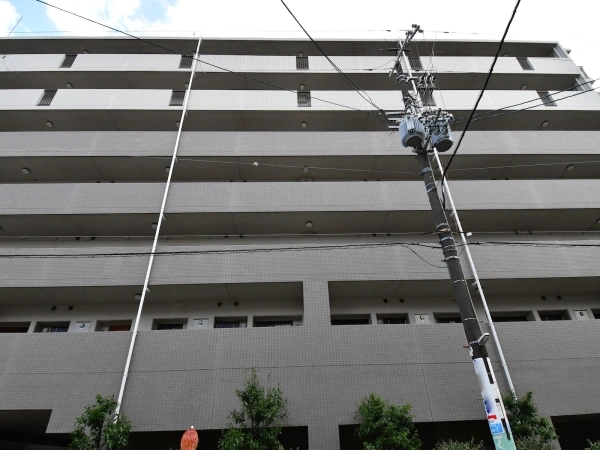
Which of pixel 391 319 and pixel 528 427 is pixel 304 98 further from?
pixel 528 427

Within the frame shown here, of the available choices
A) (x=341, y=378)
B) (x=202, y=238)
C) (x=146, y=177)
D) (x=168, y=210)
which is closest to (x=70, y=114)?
(x=146, y=177)

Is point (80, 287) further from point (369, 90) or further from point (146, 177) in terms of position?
point (369, 90)

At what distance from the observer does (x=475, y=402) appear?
10062 millimetres

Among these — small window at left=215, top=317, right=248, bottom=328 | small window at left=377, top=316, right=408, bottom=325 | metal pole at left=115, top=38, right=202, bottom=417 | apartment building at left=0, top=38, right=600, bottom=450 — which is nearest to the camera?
metal pole at left=115, top=38, right=202, bottom=417

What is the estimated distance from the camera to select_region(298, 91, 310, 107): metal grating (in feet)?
55.8

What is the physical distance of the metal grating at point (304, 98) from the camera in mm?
17016

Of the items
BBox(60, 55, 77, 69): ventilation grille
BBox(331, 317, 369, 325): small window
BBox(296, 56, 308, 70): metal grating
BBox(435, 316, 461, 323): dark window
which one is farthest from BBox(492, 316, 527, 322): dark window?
BBox(60, 55, 77, 69): ventilation grille

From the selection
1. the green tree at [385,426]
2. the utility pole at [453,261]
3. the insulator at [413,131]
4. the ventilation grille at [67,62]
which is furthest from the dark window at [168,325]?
the ventilation grille at [67,62]

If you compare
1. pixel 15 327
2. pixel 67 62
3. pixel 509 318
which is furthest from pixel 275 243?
pixel 67 62

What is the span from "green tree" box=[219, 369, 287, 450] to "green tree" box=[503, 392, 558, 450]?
536cm

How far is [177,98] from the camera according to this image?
55.0ft

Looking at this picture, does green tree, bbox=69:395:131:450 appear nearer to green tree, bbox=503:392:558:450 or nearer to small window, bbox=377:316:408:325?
small window, bbox=377:316:408:325

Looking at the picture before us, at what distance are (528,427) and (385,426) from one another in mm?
3256

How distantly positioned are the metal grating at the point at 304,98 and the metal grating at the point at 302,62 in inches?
87.2
